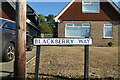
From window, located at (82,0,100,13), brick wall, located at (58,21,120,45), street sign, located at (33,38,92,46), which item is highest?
window, located at (82,0,100,13)

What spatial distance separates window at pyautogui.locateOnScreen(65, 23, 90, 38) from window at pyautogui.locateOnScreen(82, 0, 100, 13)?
1779 millimetres

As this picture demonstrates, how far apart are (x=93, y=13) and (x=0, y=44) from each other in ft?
52.9

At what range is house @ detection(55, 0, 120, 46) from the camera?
71.2 feet

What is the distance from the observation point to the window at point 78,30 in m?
21.7

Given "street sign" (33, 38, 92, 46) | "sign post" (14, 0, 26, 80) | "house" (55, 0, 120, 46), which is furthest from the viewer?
"house" (55, 0, 120, 46)

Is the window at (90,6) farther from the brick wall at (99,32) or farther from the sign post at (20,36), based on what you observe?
the sign post at (20,36)

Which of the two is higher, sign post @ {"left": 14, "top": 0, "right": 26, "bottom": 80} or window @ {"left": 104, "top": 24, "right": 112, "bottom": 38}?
window @ {"left": 104, "top": 24, "right": 112, "bottom": 38}

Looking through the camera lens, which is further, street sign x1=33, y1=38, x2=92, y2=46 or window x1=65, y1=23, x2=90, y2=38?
window x1=65, y1=23, x2=90, y2=38

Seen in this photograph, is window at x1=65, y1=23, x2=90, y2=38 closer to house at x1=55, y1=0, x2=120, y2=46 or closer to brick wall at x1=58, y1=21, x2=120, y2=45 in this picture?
house at x1=55, y1=0, x2=120, y2=46

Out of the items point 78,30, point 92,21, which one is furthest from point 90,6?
point 78,30

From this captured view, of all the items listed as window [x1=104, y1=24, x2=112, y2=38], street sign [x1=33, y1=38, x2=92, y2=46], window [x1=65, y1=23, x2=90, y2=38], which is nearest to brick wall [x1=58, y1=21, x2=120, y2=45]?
window [x1=104, y1=24, x2=112, y2=38]

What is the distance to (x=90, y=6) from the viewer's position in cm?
2178

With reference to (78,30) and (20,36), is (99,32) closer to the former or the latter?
(78,30)

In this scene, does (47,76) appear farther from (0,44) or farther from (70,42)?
(0,44)
